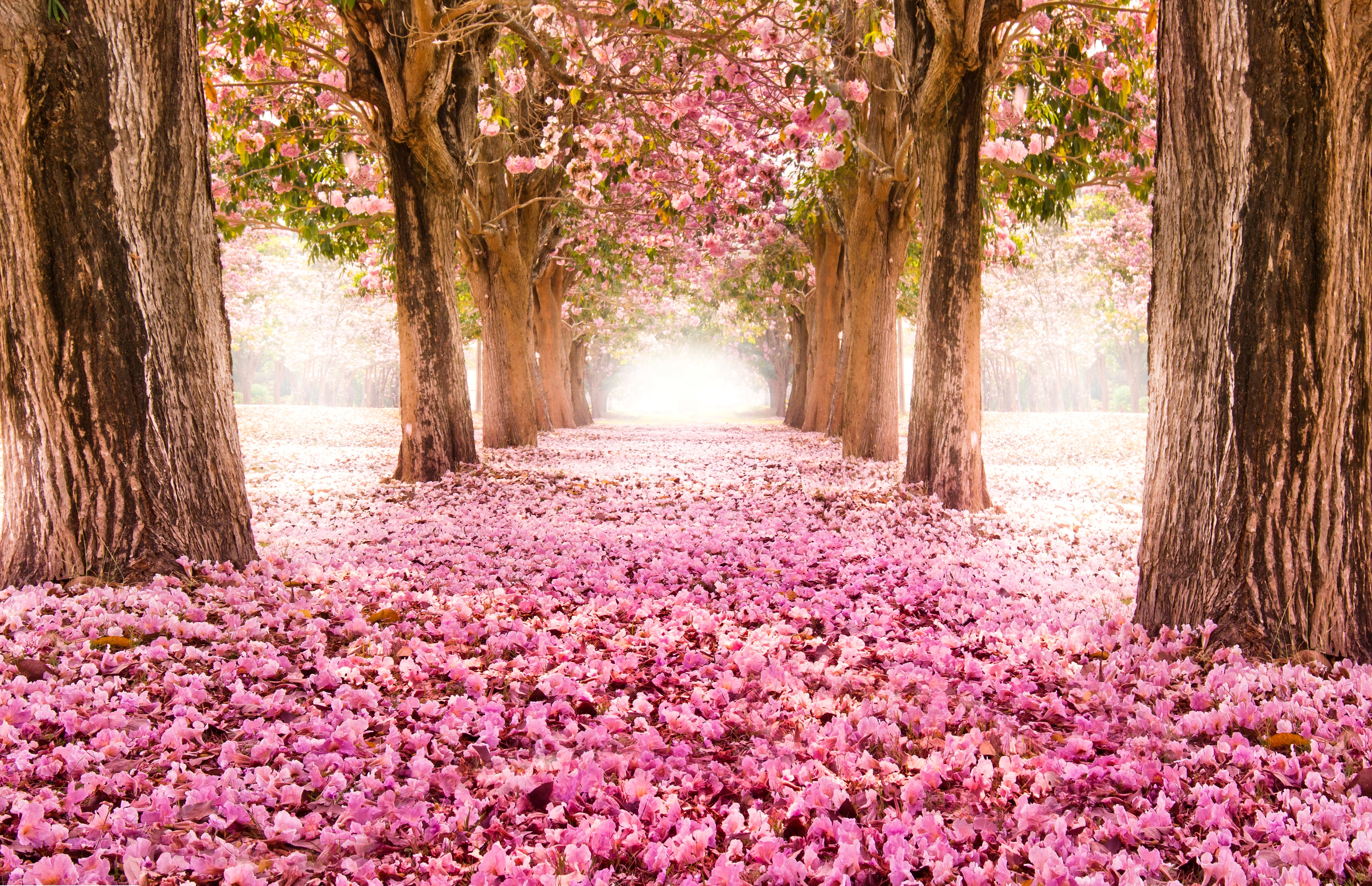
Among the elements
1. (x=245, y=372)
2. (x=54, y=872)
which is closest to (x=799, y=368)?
(x=54, y=872)

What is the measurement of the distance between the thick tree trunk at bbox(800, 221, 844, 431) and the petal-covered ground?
13.8 m

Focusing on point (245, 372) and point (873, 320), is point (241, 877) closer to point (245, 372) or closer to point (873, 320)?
point (873, 320)

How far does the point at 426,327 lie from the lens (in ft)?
33.4

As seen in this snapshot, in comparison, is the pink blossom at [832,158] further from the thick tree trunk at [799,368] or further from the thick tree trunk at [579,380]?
the thick tree trunk at [579,380]

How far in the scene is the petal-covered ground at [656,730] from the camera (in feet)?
7.54

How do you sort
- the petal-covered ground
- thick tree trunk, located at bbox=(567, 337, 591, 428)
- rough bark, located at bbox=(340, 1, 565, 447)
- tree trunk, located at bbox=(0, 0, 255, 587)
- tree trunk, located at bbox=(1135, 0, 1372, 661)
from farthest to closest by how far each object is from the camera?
thick tree trunk, located at bbox=(567, 337, 591, 428)
rough bark, located at bbox=(340, 1, 565, 447)
tree trunk, located at bbox=(0, 0, 255, 587)
tree trunk, located at bbox=(1135, 0, 1372, 661)
the petal-covered ground

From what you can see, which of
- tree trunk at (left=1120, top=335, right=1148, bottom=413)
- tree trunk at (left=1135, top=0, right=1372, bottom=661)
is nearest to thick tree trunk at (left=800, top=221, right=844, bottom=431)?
tree trunk at (left=1135, top=0, right=1372, bottom=661)

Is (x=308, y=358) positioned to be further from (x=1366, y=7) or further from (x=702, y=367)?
(x=1366, y=7)

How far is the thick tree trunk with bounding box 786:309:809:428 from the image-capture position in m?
27.2

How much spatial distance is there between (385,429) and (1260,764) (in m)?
24.0

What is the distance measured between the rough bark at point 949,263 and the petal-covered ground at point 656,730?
2441 mm

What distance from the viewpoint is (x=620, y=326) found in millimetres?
40562

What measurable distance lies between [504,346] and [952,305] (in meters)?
10.4

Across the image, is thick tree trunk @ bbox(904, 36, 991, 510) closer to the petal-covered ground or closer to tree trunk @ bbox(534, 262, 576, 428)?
the petal-covered ground
